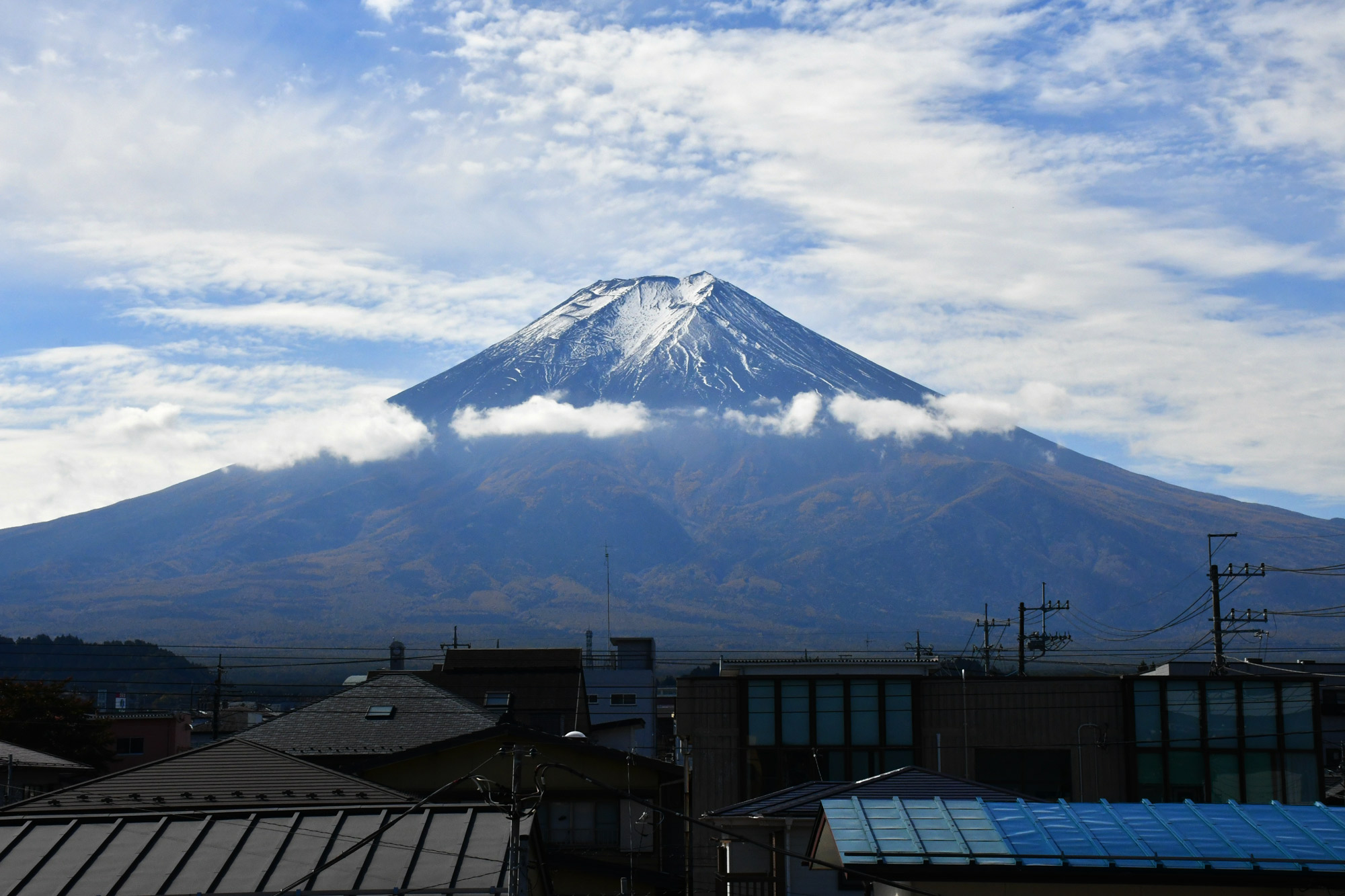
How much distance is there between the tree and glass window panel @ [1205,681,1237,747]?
115 ft

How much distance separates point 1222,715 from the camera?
35594 millimetres

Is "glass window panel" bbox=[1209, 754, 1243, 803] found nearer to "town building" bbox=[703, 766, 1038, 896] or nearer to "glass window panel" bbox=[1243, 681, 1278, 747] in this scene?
"glass window panel" bbox=[1243, 681, 1278, 747]

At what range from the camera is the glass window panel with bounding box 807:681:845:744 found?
119ft

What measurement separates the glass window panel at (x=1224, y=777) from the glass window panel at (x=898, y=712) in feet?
25.6

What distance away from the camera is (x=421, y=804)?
13.0 meters

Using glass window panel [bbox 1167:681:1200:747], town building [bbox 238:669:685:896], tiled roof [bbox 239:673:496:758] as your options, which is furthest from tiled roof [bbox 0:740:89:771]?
glass window panel [bbox 1167:681:1200:747]

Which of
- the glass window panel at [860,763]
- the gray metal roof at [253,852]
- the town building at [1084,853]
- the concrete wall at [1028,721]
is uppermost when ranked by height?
the town building at [1084,853]

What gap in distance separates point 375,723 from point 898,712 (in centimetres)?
1397

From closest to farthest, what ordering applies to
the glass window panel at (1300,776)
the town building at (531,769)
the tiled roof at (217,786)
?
the tiled roof at (217,786), the town building at (531,769), the glass window panel at (1300,776)

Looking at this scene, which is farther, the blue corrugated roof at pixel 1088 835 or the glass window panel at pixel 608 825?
the glass window panel at pixel 608 825

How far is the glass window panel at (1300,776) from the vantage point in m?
35.2

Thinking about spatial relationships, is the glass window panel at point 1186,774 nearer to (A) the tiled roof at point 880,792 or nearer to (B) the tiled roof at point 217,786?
(A) the tiled roof at point 880,792

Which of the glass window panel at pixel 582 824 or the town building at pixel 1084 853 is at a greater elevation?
the town building at pixel 1084 853

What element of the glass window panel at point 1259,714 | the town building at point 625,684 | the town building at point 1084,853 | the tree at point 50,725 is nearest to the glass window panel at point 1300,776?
the glass window panel at point 1259,714
